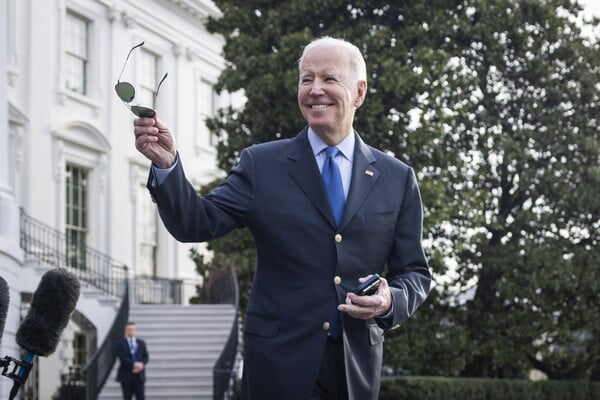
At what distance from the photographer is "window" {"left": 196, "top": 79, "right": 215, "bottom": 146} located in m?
37.5

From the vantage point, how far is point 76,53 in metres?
30.7

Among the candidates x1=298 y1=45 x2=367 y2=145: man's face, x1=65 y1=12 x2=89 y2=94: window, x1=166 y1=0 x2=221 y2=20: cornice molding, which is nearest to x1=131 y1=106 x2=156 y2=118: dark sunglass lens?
x1=298 y1=45 x2=367 y2=145: man's face

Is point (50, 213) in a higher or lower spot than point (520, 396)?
higher

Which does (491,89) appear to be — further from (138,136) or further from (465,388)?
(138,136)

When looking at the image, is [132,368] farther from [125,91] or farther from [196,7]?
[125,91]

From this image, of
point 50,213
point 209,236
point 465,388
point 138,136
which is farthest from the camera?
point 50,213

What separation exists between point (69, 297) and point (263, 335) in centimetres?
81

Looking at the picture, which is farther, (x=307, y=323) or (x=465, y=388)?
(x=465, y=388)

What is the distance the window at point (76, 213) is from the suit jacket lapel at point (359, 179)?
82.5 ft

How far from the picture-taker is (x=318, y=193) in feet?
14.4

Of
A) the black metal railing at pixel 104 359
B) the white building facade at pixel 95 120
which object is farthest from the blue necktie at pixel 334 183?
the black metal railing at pixel 104 359

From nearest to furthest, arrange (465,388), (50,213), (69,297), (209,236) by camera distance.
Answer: (209,236), (69,297), (465,388), (50,213)

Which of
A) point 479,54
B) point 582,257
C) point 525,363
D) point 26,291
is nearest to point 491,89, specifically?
point 479,54

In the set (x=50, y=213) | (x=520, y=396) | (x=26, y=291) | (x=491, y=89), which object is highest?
(x=491, y=89)
